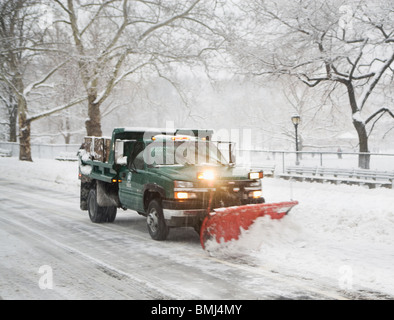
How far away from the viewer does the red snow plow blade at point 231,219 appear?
655 cm

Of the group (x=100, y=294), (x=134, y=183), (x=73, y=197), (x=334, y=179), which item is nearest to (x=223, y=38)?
(x=334, y=179)

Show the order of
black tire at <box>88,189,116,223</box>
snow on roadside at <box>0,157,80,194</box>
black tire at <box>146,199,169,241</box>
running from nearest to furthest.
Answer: black tire at <box>146,199,169,241</box>, black tire at <box>88,189,116,223</box>, snow on roadside at <box>0,157,80,194</box>

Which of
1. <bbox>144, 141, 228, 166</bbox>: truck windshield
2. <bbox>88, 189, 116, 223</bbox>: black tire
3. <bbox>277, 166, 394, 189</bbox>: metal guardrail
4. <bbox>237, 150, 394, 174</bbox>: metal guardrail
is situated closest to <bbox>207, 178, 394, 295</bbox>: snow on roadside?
<bbox>144, 141, 228, 166</bbox>: truck windshield

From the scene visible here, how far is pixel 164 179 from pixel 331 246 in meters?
3.20

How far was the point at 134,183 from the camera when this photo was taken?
8.23 m

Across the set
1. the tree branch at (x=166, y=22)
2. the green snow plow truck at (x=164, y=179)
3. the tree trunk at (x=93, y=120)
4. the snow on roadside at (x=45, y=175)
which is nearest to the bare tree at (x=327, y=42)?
the tree branch at (x=166, y=22)

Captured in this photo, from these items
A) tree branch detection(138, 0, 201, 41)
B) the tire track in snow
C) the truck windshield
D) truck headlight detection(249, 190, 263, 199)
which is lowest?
the tire track in snow

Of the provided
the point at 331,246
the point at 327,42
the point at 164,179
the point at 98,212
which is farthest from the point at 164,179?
the point at 327,42

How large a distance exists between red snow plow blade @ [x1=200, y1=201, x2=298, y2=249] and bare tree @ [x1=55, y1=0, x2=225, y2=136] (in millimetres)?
16806

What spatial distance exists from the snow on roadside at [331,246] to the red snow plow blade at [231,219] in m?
0.13

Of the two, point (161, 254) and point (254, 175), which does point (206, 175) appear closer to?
point (254, 175)

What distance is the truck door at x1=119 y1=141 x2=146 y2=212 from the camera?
8.05 metres

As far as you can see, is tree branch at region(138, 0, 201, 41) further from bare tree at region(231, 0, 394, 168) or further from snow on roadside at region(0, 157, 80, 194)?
snow on roadside at region(0, 157, 80, 194)
